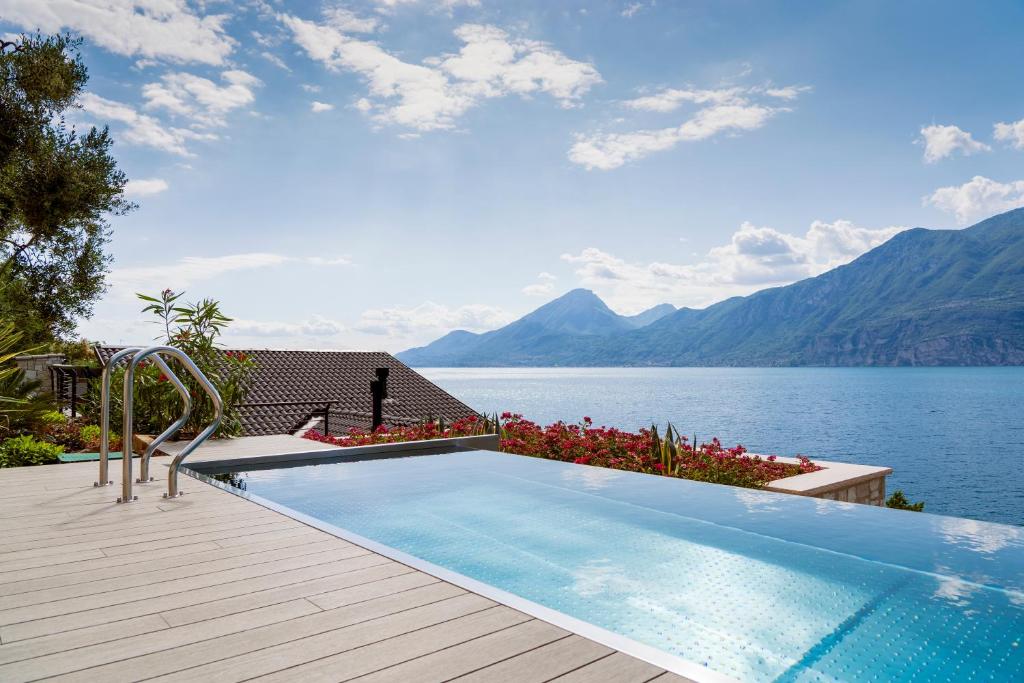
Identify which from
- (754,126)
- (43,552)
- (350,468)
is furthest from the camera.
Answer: (754,126)

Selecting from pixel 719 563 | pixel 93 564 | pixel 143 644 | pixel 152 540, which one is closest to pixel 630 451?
pixel 719 563

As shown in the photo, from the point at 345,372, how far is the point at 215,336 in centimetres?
835

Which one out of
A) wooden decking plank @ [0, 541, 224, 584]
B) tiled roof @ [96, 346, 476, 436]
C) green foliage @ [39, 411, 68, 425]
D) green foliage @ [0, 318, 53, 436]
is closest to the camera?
wooden decking plank @ [0, 541, 224, 584]

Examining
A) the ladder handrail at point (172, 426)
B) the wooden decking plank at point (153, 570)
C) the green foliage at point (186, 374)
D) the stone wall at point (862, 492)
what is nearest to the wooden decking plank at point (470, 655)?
the wooden decking plank at point (153, 570)

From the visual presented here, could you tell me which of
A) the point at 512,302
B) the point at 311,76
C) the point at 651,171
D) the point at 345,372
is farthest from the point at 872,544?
the point at 512,302

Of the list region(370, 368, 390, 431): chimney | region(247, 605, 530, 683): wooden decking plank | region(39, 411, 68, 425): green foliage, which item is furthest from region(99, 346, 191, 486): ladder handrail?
region(370, 368, 390, 431): chimney

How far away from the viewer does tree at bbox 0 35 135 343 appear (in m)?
13.0

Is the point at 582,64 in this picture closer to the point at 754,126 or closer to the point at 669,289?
the point at 754,126

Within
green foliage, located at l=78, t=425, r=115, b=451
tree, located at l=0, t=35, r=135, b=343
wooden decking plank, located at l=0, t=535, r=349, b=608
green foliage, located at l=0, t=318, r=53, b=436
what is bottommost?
green foliage, located at l=78, t=425, r=115, b=451

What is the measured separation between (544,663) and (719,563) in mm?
2364

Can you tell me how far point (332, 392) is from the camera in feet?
48.9

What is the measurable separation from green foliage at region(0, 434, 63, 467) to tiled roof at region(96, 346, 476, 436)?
19.5ft

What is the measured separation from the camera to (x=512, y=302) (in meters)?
44.8

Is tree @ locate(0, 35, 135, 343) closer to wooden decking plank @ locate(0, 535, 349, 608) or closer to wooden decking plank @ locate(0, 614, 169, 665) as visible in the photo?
wooden decking plank @ locate(0, 535, 349, 608)
